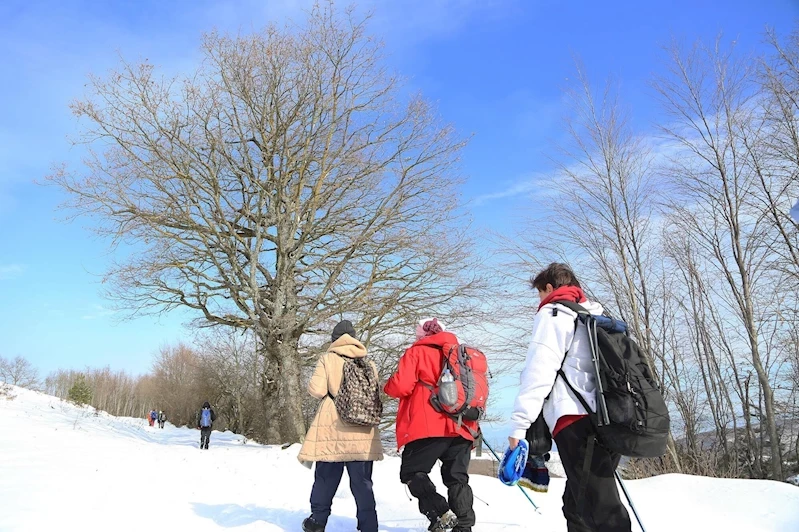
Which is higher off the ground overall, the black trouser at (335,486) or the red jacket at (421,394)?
the red jacket at (421,394)

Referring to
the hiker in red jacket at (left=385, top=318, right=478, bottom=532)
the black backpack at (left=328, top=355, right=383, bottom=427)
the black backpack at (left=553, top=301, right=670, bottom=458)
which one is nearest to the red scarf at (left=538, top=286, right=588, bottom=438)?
the black backpack at (left=553, top=301, right=670, bottom=458)

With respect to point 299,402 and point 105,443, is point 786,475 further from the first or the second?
point 105,443

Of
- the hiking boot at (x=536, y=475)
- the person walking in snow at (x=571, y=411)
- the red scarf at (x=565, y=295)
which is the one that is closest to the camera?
the person walking in snow at (x=571, y=411)

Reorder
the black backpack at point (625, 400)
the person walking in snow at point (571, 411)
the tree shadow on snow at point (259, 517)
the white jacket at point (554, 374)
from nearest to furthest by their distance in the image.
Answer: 1. the black backpack at point (625, 400)
2. the person walking in snow at point (571, 411)
3. the white jacket at point (554, 374)
4. the tree shadow on snow at point (259, 517)

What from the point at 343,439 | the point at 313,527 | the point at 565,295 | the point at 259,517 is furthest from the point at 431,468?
the point at 259,517

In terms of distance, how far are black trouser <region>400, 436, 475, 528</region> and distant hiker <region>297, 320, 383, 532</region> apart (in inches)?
16.4

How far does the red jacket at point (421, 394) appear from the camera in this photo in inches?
149

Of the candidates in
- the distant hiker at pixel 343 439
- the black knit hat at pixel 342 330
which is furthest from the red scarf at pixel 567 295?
the black knit hat at pixel 342 330

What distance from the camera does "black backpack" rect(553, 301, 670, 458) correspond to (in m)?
2.49

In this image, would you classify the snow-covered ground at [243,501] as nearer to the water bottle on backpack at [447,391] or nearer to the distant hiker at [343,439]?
the distant hiker at [343,439]

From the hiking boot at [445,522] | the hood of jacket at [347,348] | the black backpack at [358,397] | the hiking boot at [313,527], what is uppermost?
the hood of jacket at [347,348]

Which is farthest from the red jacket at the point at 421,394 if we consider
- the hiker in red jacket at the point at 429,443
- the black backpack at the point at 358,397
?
the black backpack at the point at 358,397

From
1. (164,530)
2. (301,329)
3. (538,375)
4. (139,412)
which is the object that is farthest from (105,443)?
(139,412)

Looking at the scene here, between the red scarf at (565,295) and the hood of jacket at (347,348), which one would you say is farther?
the hood of jacket at (347,348)
